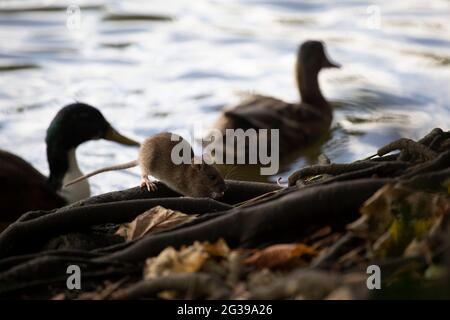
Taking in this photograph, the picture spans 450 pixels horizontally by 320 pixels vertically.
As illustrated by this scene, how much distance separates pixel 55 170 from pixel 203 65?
17.6 feet

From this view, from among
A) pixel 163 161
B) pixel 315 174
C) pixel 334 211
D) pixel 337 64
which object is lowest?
pixel 334 211

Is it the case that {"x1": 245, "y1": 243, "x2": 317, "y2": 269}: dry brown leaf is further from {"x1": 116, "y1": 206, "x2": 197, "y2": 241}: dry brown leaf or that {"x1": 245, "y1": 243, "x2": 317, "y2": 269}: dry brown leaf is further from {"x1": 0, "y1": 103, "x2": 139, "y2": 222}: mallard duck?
{"x1": 0, "y1": 103, "x2": 139, "y2": 222}: mallard duck

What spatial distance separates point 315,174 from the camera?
16.9 ft

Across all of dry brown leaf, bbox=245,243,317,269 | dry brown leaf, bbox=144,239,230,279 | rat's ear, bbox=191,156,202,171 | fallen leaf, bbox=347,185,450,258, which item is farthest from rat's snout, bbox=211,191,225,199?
fallen leaf, bbox=347,185,450,258

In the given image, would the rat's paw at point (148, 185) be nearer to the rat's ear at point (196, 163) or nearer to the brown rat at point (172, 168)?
the brown rat at point (172, 168)

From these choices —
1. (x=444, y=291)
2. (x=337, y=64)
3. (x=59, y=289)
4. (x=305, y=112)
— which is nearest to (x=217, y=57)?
(x=337, y=64)

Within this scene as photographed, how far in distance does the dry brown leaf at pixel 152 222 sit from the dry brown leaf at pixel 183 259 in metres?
0.65

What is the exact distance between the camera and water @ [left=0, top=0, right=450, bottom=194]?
472 inches

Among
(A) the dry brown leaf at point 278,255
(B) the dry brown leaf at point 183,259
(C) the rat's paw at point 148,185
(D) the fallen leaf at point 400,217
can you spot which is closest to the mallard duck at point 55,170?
(C) the rat's paw at point 148,185

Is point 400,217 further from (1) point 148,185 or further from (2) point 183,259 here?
(1) point 148,185

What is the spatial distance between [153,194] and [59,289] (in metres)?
1.88
